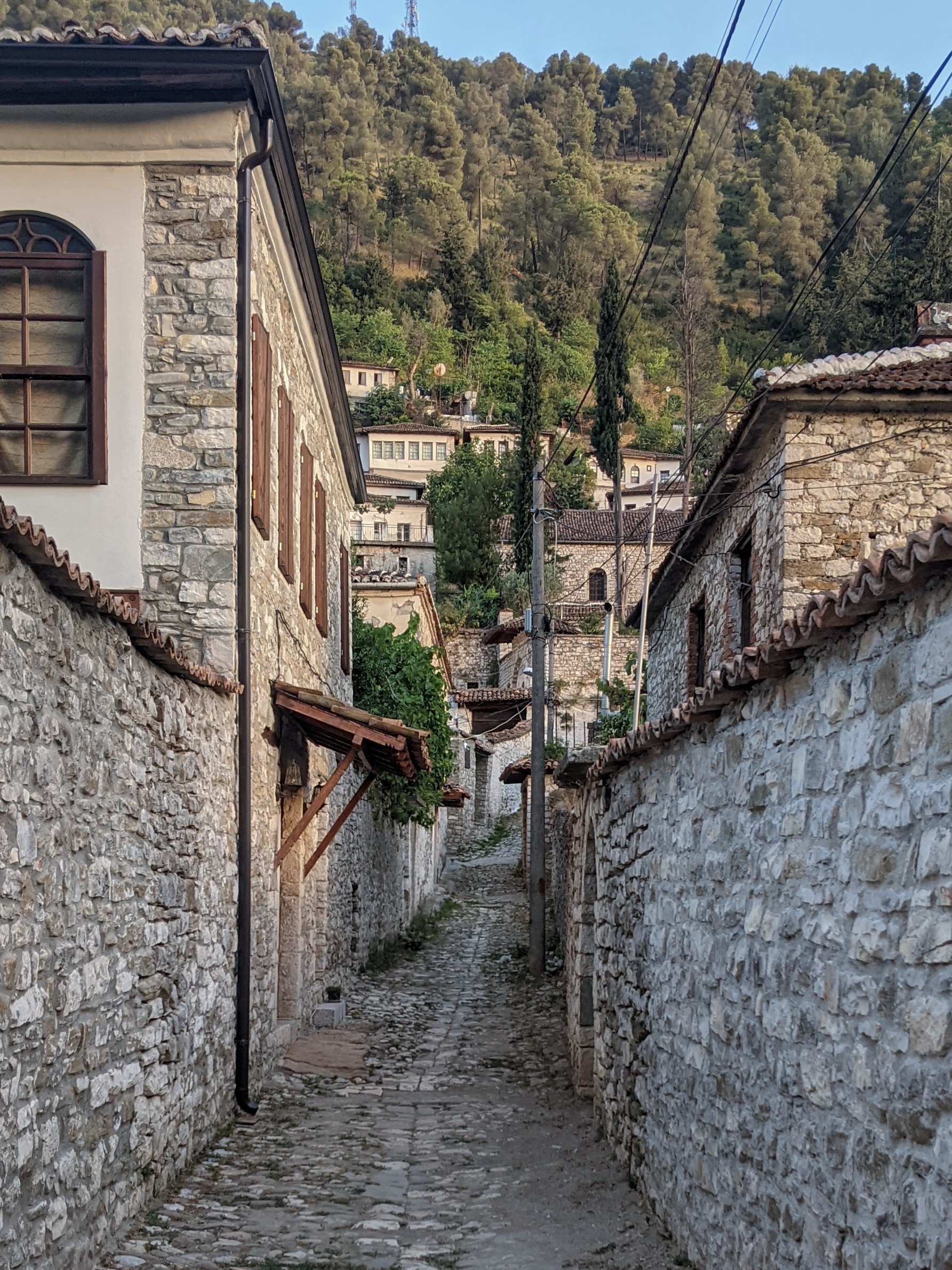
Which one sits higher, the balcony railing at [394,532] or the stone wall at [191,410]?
the balcony railing at [394,532]

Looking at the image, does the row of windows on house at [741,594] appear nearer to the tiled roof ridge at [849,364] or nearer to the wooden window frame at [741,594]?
the wooden window frame at [741,594]

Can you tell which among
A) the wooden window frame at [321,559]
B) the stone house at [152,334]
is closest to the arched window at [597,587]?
the wooden window frame at [321,559]

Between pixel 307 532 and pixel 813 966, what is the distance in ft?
30.7

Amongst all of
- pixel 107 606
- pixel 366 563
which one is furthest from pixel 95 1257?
pixel 366 563

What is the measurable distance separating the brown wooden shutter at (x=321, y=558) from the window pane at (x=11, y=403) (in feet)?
16.2

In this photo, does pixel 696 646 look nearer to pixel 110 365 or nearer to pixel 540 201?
pixel 110 365

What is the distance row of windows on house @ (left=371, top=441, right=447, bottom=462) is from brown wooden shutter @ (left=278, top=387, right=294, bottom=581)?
53.1m

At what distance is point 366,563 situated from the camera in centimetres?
4612

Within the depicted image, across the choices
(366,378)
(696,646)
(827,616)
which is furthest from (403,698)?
(366,378)

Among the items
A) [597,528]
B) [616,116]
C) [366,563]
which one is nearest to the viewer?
[366,563]

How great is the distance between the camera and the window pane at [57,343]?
29.8 feet

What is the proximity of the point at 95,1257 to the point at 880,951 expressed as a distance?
11.9 ft

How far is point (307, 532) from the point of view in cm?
1309

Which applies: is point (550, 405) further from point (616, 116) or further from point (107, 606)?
point (616, 116)
